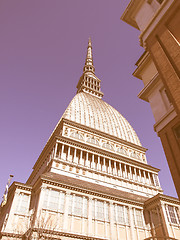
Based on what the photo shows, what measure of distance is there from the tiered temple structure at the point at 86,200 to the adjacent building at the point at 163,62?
26.1 ft

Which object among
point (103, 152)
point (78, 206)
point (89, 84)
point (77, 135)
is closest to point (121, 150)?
point (103, 152)

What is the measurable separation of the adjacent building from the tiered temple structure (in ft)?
26.1

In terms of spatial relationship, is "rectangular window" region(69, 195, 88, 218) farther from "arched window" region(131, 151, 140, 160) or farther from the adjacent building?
"arched window" region(131, 151, 140, 160)

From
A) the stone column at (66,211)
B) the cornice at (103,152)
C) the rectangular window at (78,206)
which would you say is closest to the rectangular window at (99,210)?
the rectangular window at (78,206)

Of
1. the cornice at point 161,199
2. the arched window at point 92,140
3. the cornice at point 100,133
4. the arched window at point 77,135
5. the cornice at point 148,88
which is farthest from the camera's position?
the arched window at point 92,140

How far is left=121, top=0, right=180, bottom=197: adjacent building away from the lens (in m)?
14.1

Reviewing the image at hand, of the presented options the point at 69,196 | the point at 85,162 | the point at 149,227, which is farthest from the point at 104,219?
the point at 85,162

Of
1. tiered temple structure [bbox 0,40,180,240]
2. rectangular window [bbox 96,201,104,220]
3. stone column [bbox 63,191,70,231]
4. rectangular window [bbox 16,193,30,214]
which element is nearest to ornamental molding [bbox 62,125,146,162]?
tiered temple structure [bbox 0,40,180,240]

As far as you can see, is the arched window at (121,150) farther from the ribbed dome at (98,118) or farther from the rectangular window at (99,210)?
the rectangular window at (99,210)

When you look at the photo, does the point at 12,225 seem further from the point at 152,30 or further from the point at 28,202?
the point at 152,30

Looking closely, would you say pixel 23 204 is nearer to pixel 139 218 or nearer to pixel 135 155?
pixel 139 218

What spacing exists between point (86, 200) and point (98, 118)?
35.2 m

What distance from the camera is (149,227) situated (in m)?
32.1

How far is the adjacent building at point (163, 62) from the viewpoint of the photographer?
14.1 metres
